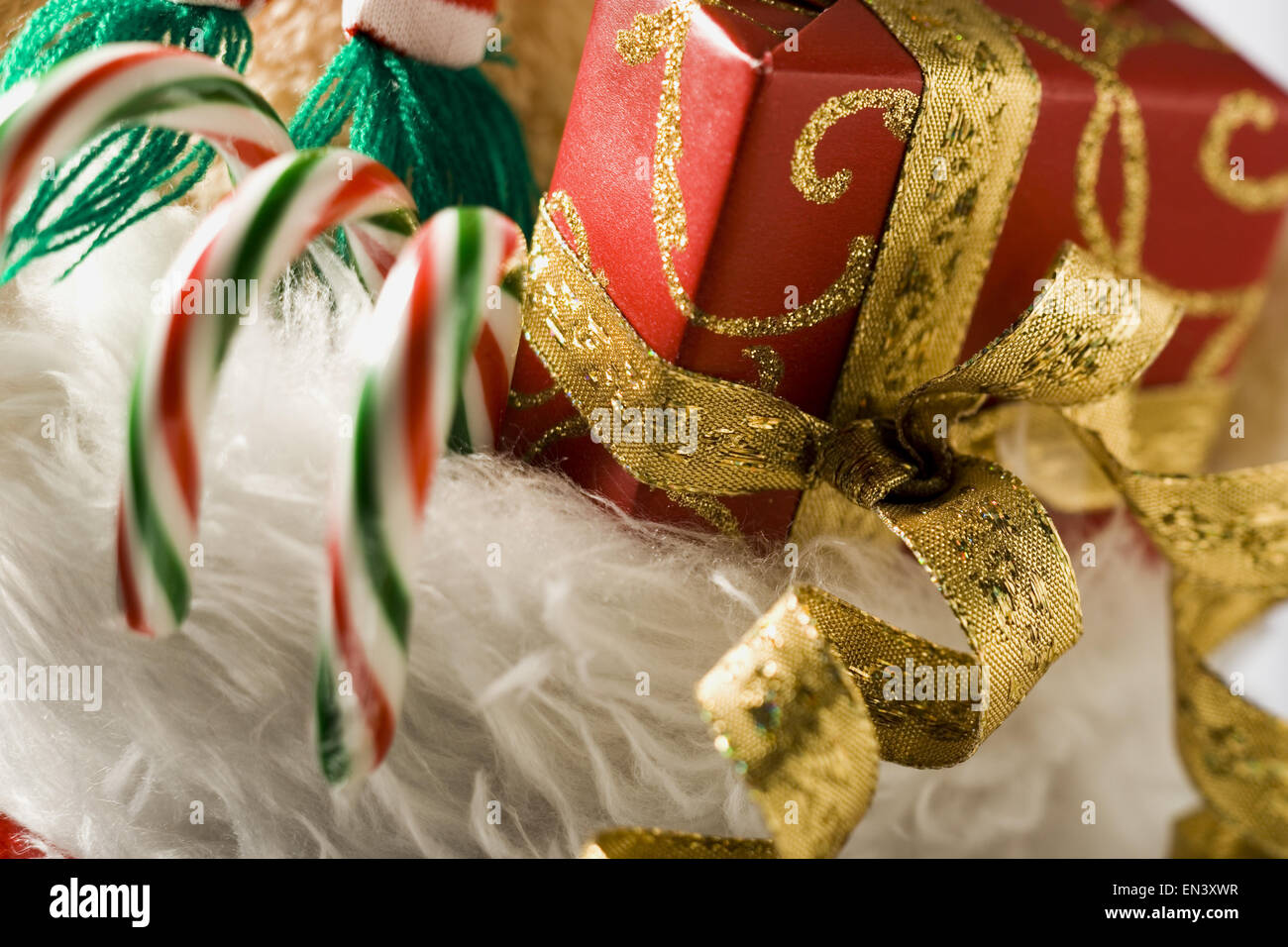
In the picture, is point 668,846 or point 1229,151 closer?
point 668,846

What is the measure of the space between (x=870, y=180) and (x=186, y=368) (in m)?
0.27

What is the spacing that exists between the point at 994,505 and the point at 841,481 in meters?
0.06

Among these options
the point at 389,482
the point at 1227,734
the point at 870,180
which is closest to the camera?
the point at 389,482

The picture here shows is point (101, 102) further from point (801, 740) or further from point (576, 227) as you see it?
point (801, 740)

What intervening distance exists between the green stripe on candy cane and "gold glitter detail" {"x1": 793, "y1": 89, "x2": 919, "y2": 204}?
0.21m

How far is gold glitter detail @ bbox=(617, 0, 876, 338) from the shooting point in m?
0.40

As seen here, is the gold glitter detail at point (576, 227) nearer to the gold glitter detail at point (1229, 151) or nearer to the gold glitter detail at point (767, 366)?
the gold glitter detail at point (767, 366)

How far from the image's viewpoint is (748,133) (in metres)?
0.38

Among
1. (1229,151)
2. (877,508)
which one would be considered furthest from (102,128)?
(1229,151)

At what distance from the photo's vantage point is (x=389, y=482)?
314 mm

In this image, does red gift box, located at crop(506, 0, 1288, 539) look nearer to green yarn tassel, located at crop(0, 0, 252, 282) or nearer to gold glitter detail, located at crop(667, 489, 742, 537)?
gold glitter detail, located at crop(667, 489, 742, 537)

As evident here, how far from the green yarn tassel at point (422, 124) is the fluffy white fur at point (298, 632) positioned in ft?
0.26

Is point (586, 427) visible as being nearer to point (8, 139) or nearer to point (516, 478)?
point (516, 478)

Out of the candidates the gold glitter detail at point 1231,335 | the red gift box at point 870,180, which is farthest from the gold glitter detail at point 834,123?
the gold glitter detail at point 1231,335
